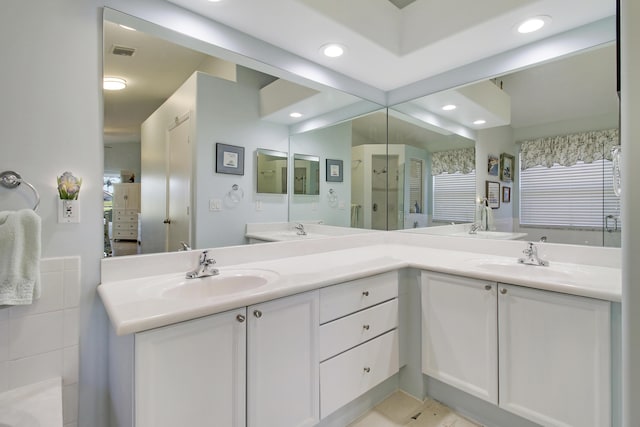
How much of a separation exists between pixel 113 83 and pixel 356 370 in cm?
182

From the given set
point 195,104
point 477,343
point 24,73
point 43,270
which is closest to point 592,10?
point 477,343

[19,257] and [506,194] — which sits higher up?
[506,194]

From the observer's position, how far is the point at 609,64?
1653 mm

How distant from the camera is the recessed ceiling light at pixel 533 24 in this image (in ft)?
5.31

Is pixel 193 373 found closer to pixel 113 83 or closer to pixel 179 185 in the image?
pixel 179 185

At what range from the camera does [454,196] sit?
2.40m

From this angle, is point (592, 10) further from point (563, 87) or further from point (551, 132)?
point (551, 132)

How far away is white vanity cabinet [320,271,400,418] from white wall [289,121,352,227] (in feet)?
2.71

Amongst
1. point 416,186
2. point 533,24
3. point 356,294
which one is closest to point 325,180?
point 416,186

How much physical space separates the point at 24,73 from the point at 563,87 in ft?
8.72

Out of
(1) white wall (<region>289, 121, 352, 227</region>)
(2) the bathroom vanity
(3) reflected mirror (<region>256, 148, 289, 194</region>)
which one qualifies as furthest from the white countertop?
(3) reflected mirror (<region>256, 148, 289, 194</region>)

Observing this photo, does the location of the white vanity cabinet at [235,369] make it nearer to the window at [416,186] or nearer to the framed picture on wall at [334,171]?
the framed picture on wall at [334,171]

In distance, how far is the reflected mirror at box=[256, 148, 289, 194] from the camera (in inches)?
79.4

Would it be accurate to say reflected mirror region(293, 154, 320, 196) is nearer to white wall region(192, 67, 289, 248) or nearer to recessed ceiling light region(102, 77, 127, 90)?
white wall region(192, 67, 289, 248)
